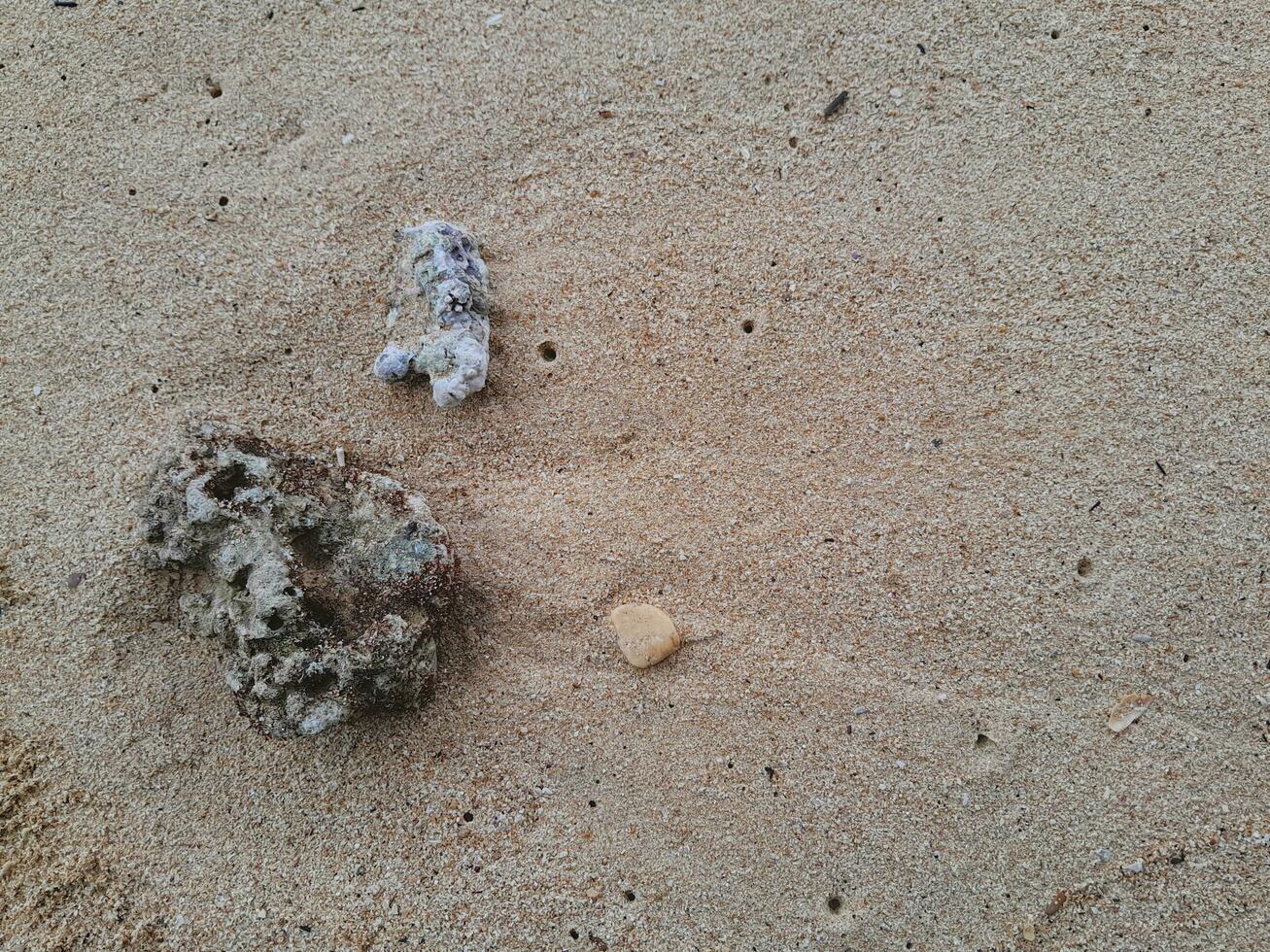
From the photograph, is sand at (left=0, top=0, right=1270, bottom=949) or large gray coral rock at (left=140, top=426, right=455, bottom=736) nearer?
large gray coral rock at (left=140, top=426, right=455, bottom=736)

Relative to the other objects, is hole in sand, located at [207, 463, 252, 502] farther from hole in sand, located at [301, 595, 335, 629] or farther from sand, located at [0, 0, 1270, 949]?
hole in sand, located at [301, 595, 335, 629]

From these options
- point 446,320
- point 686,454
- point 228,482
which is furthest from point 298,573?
point 686,454

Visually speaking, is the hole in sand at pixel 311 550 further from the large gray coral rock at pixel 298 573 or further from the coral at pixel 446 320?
the coral at pixel 446 320

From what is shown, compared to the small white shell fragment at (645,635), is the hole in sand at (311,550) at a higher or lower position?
higher

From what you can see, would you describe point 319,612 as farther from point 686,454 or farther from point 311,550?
point 686,454

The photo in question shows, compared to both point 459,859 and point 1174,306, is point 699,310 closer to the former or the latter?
point 1174,306

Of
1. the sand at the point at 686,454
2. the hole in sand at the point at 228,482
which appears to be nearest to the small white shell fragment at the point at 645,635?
the sand at the point at 686,454

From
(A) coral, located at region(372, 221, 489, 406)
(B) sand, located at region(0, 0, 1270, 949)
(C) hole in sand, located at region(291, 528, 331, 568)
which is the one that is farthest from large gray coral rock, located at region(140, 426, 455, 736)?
(A) coral, located at region(372, 221, 489, 406)
